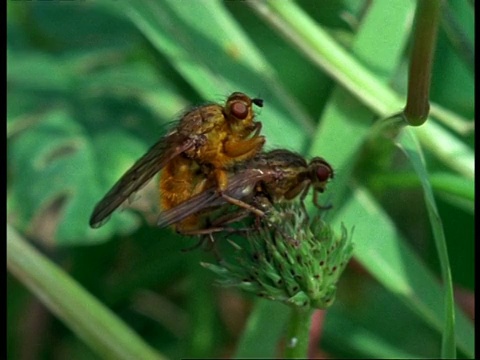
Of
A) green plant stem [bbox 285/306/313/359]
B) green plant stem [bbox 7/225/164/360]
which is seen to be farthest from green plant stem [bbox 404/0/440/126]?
green plant stem [bbox 7/225/164/360]

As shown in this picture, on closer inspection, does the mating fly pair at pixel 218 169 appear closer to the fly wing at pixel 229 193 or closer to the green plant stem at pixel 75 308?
the fly wing at pixel 229 193

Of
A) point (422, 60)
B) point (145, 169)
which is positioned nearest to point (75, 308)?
point (145, 169)

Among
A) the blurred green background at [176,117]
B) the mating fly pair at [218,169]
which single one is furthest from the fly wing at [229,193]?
the blurred green background at [176,117]

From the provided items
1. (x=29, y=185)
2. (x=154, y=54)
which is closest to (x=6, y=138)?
(x=29, y=185)

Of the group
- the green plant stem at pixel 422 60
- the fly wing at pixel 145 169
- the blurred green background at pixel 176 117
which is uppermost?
the green plant stem at pixel 422 60

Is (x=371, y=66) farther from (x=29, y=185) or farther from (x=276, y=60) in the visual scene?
(x=29, y=185)
